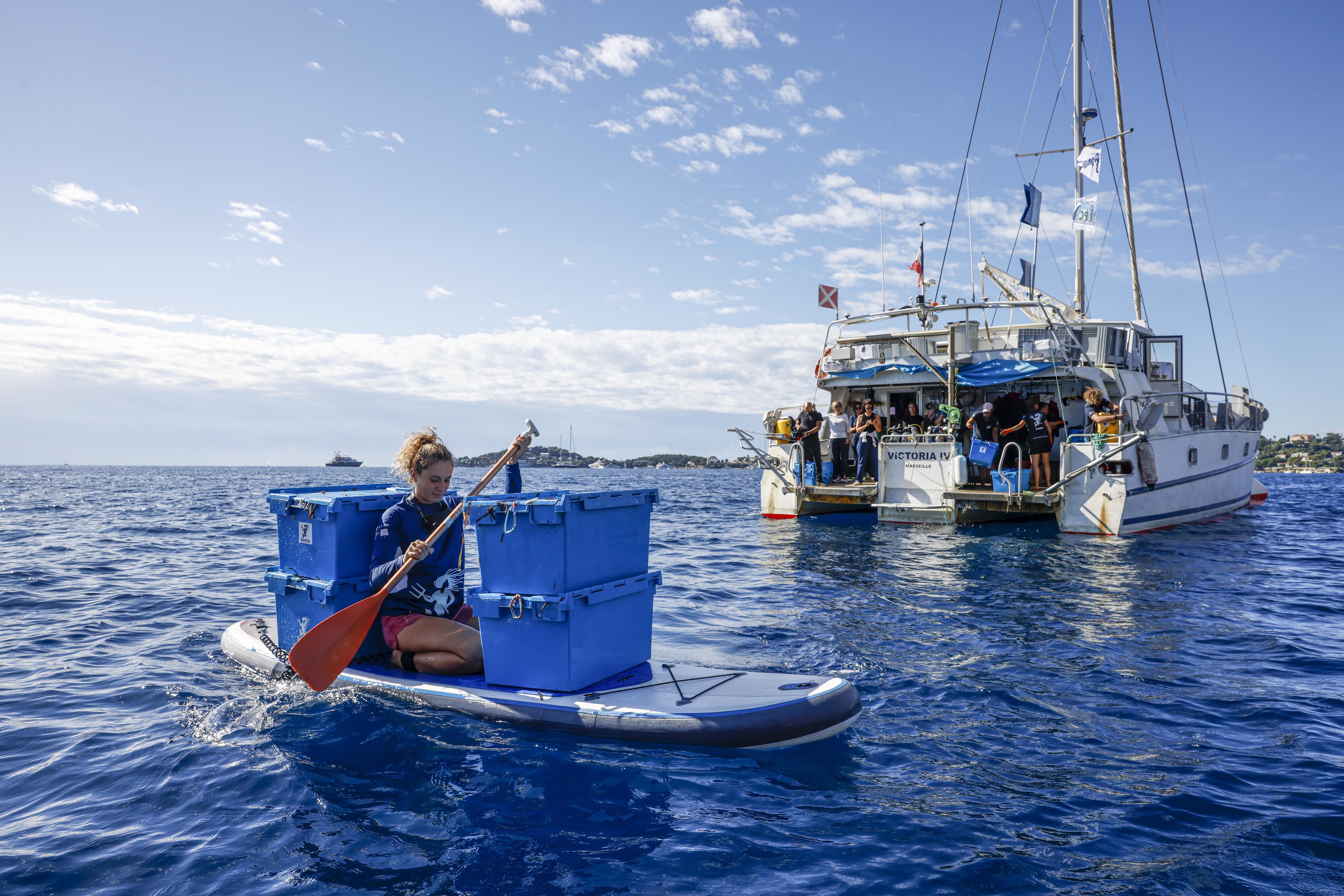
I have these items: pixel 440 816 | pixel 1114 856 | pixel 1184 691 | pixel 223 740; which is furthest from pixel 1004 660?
pixel 223 740

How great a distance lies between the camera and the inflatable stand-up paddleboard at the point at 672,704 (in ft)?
15.2

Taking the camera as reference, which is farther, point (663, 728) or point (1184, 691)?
point (1184, 691)

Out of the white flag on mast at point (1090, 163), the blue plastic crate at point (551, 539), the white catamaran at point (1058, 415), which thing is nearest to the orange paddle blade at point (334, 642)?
the blue plastic crate at point (551, 539)

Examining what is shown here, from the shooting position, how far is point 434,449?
5.45 metres

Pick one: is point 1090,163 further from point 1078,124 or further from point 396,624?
point 396,624

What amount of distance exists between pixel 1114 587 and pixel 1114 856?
775 centimetres

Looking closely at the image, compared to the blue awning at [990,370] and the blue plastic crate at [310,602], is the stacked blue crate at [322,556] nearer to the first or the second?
the blue plastic crate at [310,602]

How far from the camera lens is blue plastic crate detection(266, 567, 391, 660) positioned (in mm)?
5656

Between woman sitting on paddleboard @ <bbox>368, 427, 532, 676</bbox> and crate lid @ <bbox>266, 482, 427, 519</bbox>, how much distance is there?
0.98 ft

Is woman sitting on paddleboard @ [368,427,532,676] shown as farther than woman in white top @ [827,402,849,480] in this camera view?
No

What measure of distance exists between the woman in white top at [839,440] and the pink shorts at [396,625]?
15351 mm

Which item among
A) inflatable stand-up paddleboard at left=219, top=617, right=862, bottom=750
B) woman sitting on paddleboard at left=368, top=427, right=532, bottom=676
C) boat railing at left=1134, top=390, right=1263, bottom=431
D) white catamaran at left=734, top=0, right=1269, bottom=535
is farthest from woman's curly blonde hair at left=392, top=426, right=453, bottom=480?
boat railing at left=1134, top=390, right=1263, bottom=431

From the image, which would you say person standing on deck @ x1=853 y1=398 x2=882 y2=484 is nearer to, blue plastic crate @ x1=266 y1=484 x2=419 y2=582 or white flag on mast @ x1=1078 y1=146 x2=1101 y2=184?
white flag on mast @ x1=1078 y1=146 x2=1101 y2=184

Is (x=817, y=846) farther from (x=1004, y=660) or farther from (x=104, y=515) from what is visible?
(x=104, y=515)
